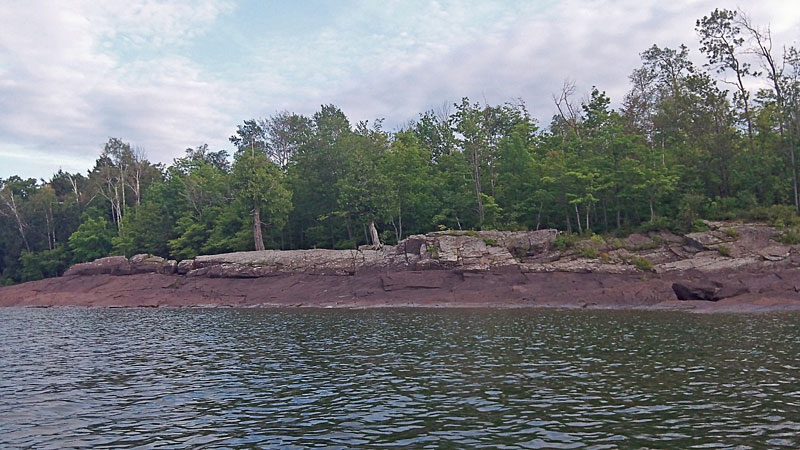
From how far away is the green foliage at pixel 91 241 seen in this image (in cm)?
8581

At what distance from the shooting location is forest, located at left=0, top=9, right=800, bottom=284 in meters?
55.2

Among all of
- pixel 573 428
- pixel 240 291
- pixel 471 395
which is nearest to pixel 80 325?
pixel 240 291

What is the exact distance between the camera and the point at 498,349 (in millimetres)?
25938

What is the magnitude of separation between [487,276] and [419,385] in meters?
31.8

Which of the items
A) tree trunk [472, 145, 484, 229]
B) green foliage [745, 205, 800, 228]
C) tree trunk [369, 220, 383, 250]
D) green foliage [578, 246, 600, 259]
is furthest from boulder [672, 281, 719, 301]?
tree trunk [369, 220, 383, 250]

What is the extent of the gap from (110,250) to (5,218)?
91.6 ft

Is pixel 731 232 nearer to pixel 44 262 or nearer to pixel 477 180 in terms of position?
pixel 477 180

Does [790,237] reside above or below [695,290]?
above

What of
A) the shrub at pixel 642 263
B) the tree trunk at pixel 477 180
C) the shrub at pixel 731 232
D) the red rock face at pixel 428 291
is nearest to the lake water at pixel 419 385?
the red rock face at pixel 428 291

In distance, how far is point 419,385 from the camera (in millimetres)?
19625

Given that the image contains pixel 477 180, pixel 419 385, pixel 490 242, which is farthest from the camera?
pixel 477 180

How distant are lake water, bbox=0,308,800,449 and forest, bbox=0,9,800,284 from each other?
79.5ft

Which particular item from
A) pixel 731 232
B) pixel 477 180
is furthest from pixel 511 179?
pixel 731 232

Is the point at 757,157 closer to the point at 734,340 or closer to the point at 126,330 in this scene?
the point at 734,340
